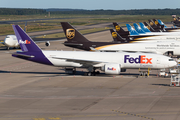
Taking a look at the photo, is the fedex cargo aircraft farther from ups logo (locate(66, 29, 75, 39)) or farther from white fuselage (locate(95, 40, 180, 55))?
white fuselage (locate(95, 40, 180, 55))

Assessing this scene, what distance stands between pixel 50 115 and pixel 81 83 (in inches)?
562

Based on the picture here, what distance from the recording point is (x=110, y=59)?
145ft

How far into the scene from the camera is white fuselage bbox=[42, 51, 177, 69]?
43.2 metres

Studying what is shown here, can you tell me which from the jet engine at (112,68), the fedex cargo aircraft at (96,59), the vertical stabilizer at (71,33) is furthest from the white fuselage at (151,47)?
the jet engine at (112,68)

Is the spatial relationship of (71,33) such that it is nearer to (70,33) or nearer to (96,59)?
(70,33)

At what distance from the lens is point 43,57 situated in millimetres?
45156

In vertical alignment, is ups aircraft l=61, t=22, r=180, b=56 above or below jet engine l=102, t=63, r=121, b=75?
above

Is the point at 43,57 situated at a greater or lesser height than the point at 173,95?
greater

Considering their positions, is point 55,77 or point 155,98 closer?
point 155,98

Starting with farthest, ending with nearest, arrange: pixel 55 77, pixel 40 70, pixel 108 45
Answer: pixel 108 45, pixel 40 70, pixel 55 77

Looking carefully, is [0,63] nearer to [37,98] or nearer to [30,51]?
[30,51]

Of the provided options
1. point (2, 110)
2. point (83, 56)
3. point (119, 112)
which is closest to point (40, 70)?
point (83, 56)

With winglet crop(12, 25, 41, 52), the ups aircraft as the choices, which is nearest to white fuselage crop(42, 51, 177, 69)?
winglet crop(12, 25, 41, 52)

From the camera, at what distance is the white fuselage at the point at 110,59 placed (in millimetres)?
43219
